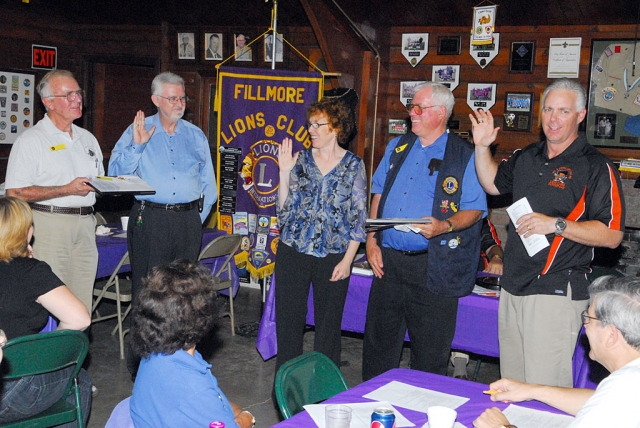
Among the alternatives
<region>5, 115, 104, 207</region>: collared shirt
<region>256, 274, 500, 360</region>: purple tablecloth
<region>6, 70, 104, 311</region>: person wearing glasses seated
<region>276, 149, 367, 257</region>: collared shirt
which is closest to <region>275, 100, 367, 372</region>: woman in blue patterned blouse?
<region>276, 149, 367, 257</region>: collared shirt

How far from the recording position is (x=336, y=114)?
3727mm

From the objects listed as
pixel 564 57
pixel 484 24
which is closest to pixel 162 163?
pixel 484 24

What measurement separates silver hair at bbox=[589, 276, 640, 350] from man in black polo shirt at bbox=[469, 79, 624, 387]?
939 millimetres

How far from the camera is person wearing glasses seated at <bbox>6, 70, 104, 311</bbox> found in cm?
395

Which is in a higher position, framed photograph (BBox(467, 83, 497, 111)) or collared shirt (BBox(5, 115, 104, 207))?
framed photograph (BBox(467, 83, 497, 111))

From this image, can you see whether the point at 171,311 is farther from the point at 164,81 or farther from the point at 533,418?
the point at 164,81

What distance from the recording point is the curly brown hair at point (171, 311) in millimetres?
2104

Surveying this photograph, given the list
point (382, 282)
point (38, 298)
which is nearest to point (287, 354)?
point (382, 282)

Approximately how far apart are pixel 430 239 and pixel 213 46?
4297 mm

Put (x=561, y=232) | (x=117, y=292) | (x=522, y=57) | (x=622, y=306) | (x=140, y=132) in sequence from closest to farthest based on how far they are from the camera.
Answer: (x=622, y=306)
(x=561, y=232)
(x=140, y=132)
(x=117, y=292)
(x=522, y=57)

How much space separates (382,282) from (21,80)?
16.7ft

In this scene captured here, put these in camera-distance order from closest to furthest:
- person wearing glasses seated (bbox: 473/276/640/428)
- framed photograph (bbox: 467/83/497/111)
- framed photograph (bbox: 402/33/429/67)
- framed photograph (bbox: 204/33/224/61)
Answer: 1. person wearing glasses seated (bbox: 473/276/640/428)
2. framed photograph (bbox: 467/83/497/111)
3. framed photograph (bbox: 402/33/429/67)
4. framed photograph (bbox: 204/33/224/61)

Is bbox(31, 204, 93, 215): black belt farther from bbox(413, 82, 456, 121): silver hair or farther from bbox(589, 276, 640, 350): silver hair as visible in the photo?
bbox(589, 276, 640, 350): silver hair

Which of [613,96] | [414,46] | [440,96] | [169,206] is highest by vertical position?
[414,46]
